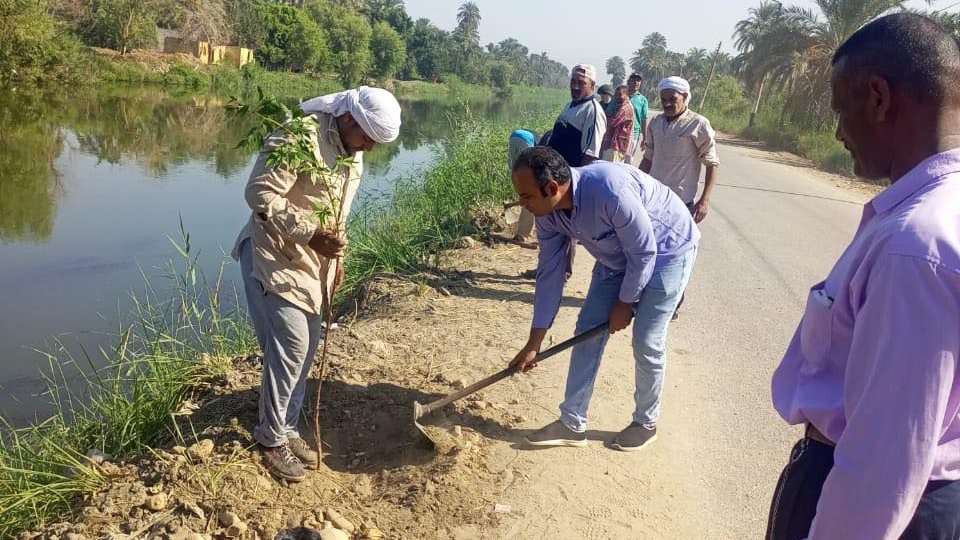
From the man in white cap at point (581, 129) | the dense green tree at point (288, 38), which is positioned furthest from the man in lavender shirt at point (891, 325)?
the dense green tree at point (288, 38)

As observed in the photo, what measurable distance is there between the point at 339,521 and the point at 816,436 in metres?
2.12

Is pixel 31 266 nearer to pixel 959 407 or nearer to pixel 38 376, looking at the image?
pixel 38 376

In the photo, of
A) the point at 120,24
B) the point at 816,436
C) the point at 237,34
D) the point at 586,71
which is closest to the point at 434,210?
the point at 586,71

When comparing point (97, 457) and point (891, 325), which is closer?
point (891, 325)

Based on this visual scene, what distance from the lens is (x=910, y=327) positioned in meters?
1.01

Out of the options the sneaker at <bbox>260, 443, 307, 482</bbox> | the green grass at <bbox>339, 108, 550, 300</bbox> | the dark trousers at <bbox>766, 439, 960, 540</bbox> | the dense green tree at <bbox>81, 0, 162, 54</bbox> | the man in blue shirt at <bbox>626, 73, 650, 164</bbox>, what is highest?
the dense green tree at <bbox>81, 0, 162, 54</bbox>

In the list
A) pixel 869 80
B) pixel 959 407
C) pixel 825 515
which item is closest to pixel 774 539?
pixel 825 515

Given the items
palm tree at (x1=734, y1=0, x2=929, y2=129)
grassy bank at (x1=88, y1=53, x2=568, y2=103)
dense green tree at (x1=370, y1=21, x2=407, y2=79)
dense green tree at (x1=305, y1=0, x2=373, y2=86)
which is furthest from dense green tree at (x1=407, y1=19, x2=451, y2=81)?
palm tree at (x1=734, y1=0, x2=929, y2=129)

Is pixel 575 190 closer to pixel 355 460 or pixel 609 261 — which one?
pixel 609 261

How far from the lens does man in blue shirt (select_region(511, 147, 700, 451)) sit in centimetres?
309

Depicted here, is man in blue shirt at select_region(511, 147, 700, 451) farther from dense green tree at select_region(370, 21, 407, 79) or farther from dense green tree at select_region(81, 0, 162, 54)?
dense green tree at select_region(370, 21, 407, 79)

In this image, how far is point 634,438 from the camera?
142 inches

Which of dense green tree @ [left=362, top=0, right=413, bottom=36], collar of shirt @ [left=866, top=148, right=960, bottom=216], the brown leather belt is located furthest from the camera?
dense green tree @ [left=362, top=0, right=413, bottom=36]

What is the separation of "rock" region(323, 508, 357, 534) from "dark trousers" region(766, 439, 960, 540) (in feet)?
6.16
